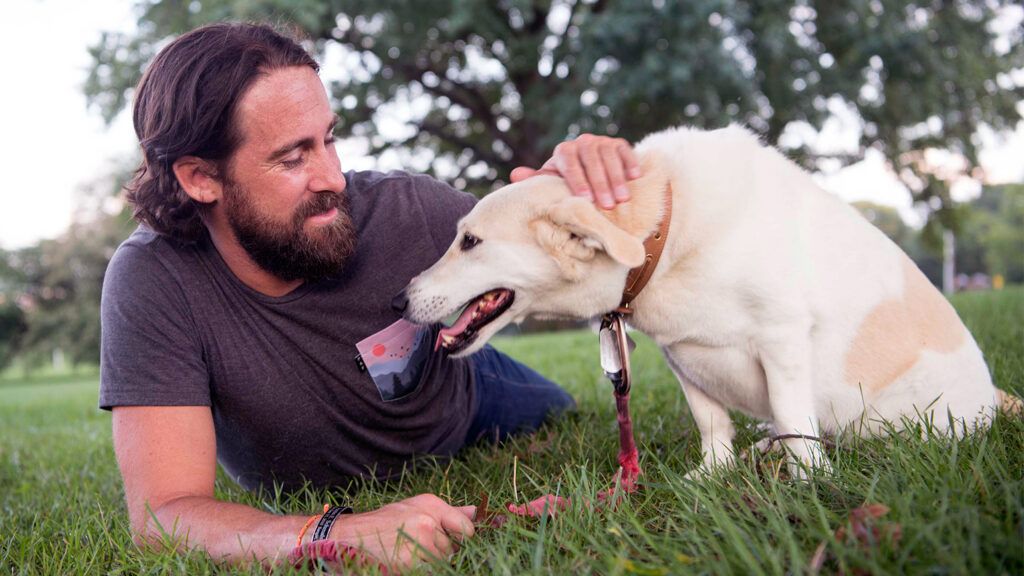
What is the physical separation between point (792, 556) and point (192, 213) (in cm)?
237

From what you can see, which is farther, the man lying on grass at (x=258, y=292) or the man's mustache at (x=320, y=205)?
the man's mustache at (x=320, y=205)

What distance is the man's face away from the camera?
8.62ft

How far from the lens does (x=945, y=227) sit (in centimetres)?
1812

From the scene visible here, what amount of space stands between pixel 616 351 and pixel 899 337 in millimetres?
1038

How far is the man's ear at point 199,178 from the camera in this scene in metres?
2.74

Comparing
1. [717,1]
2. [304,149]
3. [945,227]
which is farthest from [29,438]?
[945,227]

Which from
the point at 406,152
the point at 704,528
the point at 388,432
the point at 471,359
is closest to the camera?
the point at 704,528

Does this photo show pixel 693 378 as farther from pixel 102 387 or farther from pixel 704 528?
pixel 102 387

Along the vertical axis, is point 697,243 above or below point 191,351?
above

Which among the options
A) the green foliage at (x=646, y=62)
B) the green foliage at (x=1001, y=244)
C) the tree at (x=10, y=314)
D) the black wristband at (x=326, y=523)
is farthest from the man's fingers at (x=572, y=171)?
the green foliage at (x=1001, y=244)

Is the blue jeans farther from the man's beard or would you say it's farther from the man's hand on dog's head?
the man's hand on dog's head

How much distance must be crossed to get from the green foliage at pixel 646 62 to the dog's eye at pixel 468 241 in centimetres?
784

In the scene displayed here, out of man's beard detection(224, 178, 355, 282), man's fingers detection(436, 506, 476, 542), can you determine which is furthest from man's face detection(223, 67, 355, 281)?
man's fingers detection(436, 506, 476, 542)

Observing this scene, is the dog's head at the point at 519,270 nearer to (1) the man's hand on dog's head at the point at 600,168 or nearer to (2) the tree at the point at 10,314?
(1) the man's hand on dog's head at the point at 600,168
